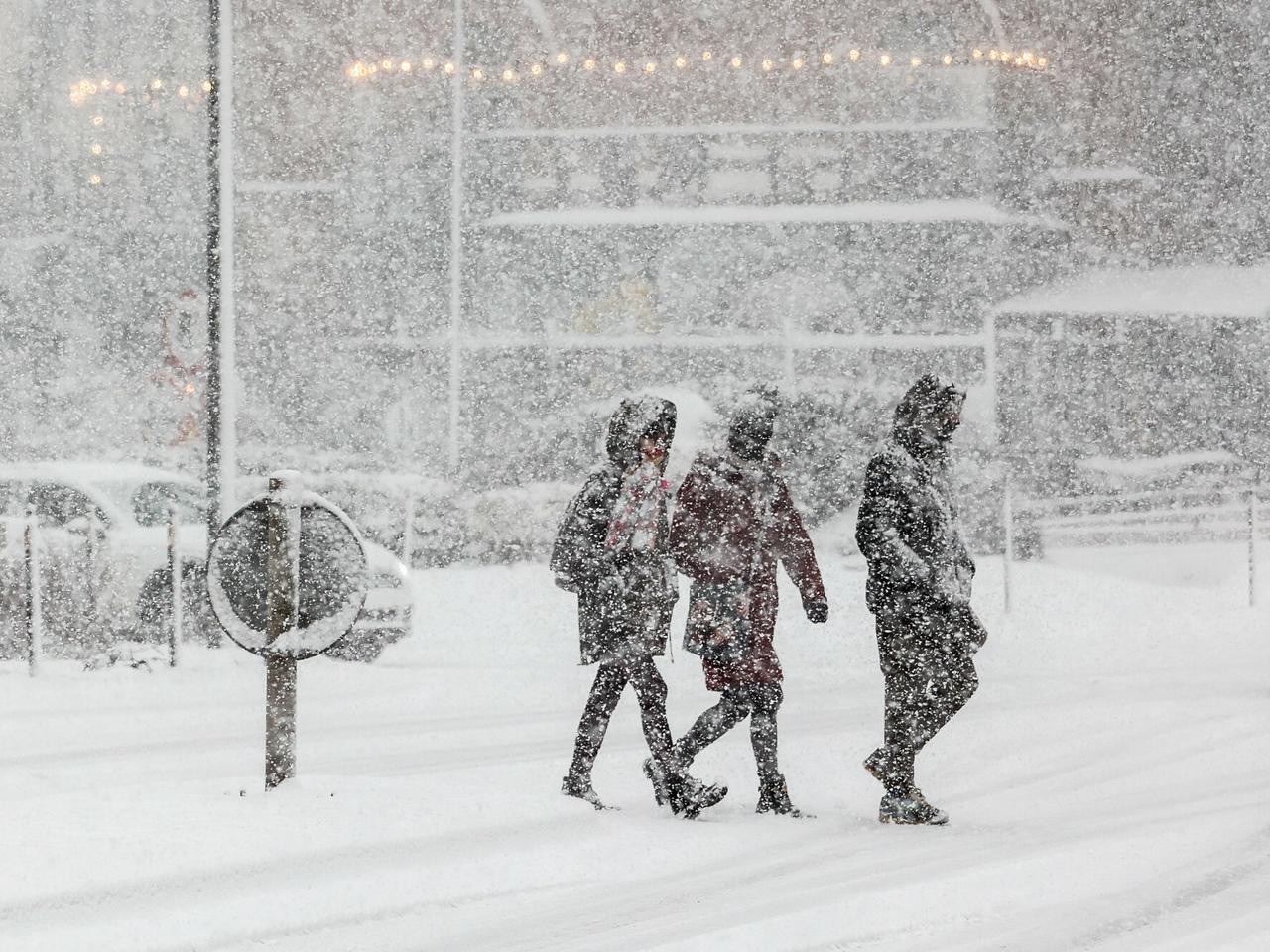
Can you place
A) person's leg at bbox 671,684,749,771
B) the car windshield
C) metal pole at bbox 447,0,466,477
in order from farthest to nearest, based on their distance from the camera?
1. metal pole at bbox 447,0,466,477
2. the car windshield
3. person's leg at bbox 671,684,749,771

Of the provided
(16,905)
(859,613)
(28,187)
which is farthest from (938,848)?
(28,187)

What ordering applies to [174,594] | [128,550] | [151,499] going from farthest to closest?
1. [151,499]
2. [128,550]
3. [174,594]

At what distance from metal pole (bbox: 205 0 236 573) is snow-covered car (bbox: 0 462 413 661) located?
1.53 ft

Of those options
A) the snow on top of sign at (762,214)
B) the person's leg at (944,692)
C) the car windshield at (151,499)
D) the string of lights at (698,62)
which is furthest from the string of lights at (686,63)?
the person's leg at (944,692)

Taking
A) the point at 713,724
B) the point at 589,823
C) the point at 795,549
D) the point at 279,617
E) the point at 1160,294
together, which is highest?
the point at 1160,294

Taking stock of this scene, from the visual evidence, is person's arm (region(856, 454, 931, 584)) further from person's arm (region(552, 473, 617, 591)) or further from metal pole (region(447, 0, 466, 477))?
metal pole (region(447, 0, 466, 477))

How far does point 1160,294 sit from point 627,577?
31175 mm

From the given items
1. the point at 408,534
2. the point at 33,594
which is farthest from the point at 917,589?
the point at 408,534

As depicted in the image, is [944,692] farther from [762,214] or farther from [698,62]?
[698,62]

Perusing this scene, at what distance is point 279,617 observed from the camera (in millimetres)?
7336

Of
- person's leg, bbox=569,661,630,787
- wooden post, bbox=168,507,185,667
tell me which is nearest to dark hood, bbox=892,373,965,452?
person's leg, bbox=569,661,630,787

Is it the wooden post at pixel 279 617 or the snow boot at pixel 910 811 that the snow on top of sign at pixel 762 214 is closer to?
the snow boot at pixel 910 811

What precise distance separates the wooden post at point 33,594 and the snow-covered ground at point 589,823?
0.74ft

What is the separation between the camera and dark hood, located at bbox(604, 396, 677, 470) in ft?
25.3
